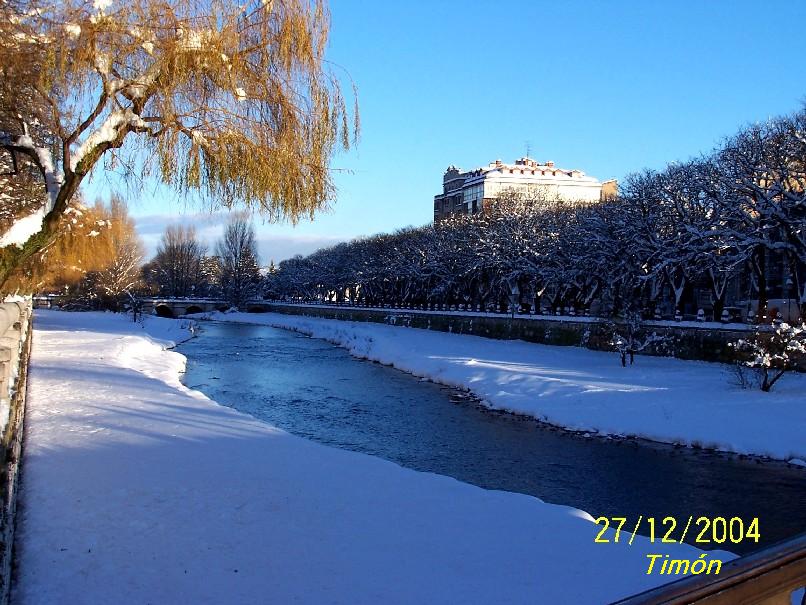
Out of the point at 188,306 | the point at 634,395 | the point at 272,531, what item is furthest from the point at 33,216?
the point at 188,306

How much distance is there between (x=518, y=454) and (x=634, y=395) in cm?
737

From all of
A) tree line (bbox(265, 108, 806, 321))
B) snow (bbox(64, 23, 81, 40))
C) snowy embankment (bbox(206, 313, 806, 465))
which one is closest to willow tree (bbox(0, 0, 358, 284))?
snow (bbox(64, 23, 81, 40))

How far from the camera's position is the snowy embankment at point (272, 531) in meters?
6.41

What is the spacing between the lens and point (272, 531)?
7953 millimetres

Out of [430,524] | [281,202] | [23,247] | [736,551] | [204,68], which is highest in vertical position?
[204,68]

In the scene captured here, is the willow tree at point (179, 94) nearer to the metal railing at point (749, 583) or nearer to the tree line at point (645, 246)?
the metal railing at point (749, 583)

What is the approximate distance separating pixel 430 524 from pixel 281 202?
447cm

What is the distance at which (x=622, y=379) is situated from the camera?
84.5ft

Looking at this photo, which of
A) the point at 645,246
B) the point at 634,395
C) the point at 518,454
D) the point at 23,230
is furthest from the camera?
the point at 645,246

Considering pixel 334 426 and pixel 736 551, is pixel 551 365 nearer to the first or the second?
pixel 334 426

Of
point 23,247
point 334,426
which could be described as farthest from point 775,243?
point 23,247

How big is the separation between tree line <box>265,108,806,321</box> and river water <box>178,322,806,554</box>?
40.2ft

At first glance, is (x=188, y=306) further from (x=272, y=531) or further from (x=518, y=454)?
(x=272, y=531)

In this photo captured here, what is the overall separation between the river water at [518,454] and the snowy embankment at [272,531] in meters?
2.58
